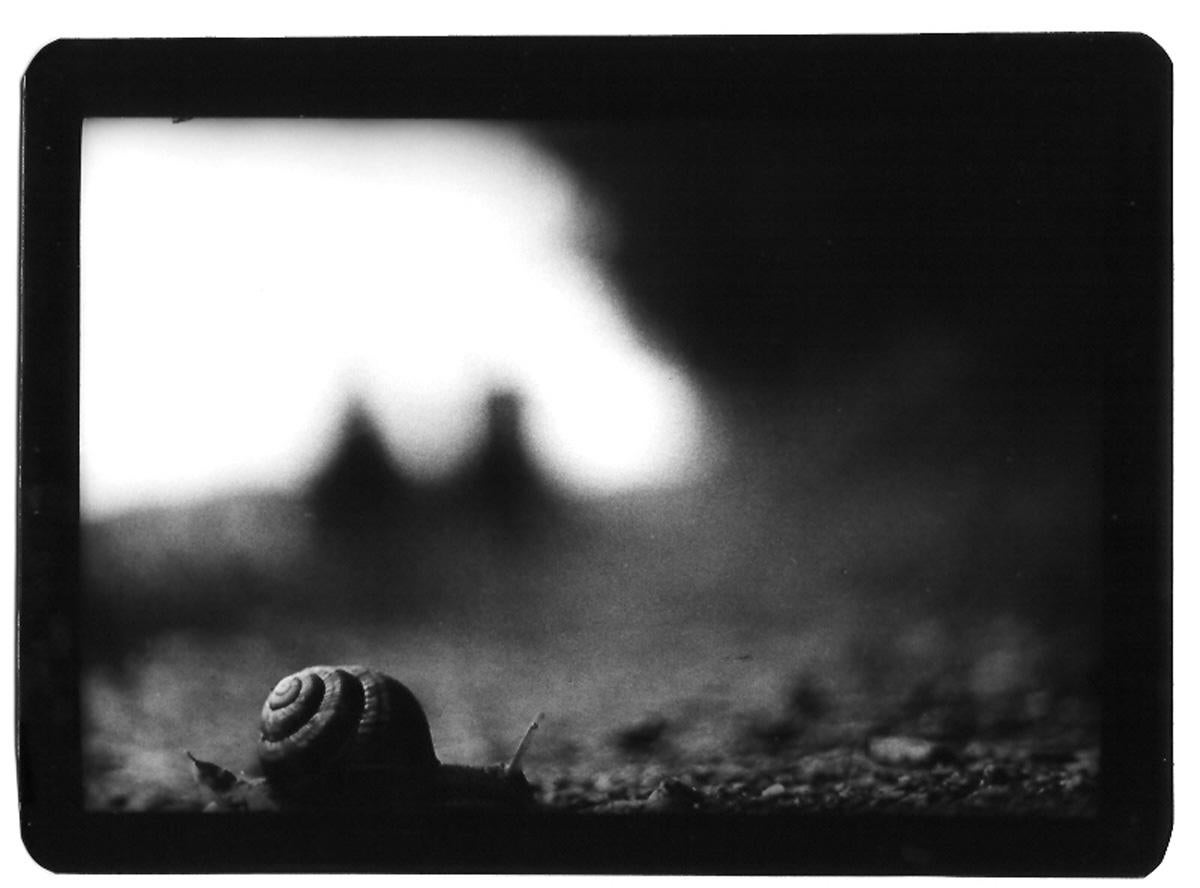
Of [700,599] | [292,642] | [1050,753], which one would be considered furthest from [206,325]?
[1050,753]

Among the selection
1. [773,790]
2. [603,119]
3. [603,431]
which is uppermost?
[603,119]

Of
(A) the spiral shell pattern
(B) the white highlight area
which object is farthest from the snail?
(B) the white highlight area

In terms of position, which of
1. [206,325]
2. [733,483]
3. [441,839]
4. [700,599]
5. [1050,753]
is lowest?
[441,839]

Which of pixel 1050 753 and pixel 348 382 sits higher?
pixel 348 382

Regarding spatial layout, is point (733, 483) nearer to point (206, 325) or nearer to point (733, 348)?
point (733, 348)

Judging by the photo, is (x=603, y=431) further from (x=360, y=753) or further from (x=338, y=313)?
(x=360, y=753)

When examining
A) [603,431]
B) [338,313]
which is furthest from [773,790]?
[338,313]
